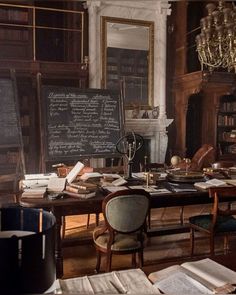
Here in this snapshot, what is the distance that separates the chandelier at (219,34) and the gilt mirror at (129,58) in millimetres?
2749

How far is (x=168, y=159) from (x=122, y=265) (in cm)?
417

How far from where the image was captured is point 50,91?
433 cm

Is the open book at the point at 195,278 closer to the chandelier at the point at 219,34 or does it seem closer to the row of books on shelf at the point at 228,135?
the chandelier at the point at 219,34

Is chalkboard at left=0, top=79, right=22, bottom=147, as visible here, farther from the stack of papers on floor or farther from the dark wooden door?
the stack of papers on floor

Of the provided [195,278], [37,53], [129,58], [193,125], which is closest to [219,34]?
[195,278]

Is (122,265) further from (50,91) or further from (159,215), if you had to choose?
(50,91)

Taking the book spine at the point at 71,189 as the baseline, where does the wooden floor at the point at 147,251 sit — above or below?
below

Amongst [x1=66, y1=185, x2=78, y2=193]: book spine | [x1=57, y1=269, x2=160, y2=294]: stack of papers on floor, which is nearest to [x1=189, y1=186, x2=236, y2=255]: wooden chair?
[x1=66, y1=185, x2=78, y2=193]: book spine

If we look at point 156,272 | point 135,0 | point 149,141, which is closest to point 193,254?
point 156,272

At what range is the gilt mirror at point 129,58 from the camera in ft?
20.5

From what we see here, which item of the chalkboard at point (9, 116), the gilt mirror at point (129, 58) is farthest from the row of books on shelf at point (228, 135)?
the chalkboard at point (9, 116)

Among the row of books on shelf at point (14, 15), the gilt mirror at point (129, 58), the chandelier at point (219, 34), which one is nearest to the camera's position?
the chandelier at point (219, 34)

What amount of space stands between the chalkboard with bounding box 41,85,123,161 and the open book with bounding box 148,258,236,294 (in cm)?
316

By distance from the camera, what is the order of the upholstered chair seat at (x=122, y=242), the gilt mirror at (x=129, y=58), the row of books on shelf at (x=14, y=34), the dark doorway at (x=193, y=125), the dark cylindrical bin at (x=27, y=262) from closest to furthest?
the dark cylindrical bin at (x=27, y=262), the upholstered chair seat at (x=122, y=242), the gilt mirror at (x=129, y=58), the row of books on shelf at (x=14, y=34), the dark doorway at (x=193, y=125)
